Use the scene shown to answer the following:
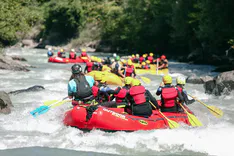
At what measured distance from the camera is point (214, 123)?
29.7ft

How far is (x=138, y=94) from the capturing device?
768 cm

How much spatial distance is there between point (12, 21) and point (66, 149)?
12.3 m

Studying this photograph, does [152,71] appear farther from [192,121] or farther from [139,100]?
[139,100]

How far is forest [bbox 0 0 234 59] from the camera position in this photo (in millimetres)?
19391

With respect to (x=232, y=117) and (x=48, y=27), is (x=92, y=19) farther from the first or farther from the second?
(x=232, y=117)

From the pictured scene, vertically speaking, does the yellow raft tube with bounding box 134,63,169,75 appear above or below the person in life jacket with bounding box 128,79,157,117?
below

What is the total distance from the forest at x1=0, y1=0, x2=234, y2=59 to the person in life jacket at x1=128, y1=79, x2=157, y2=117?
11.0 metres

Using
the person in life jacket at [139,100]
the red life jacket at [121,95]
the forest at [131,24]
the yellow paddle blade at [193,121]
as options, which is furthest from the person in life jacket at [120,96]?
the forest at [131,24]

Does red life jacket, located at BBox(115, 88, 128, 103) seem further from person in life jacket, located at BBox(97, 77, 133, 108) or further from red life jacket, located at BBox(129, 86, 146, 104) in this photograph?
red life jacket, located at BBox(129, 86, 146, 104)

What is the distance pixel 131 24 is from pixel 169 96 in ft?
94.3

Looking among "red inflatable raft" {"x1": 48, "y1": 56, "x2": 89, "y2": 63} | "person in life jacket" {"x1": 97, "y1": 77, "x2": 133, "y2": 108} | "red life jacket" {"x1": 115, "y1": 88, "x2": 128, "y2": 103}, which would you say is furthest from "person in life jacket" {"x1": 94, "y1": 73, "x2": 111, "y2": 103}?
"red inflatable raft" {"x1": 48, "y1": 56, "x2": 89, "y2": 63}

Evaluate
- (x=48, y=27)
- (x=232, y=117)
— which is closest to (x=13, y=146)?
(x=232, y=117)

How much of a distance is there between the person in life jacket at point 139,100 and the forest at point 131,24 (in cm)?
1102

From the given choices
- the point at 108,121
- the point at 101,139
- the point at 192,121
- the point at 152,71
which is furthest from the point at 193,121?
the point at 152,71
